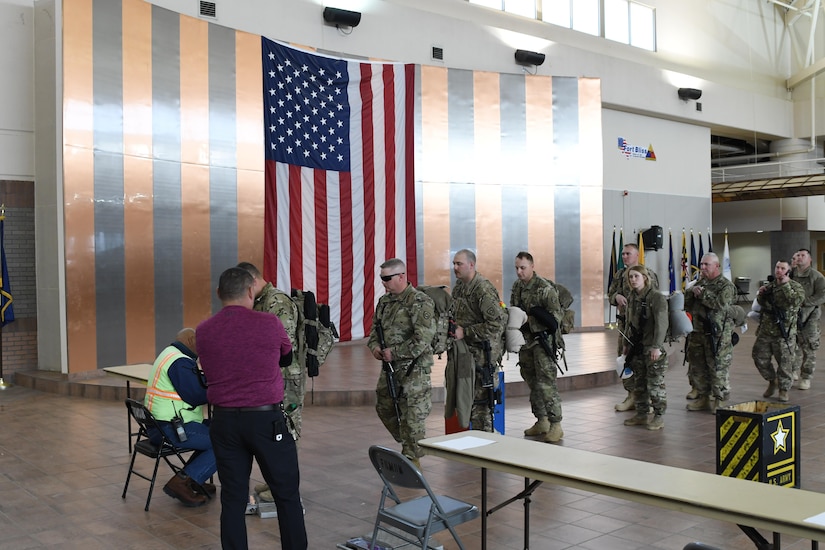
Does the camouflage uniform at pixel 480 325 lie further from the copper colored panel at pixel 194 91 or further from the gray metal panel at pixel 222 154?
the copper colored panel at pixel 194 91

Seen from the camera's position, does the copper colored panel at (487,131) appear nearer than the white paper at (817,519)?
No

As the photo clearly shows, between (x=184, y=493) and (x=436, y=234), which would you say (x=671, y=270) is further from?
(x=184, y=493)

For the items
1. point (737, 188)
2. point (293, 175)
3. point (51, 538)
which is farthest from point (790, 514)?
point (737, 188)

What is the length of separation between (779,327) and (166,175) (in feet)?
29.4

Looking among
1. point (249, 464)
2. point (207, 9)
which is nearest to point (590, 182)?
point (207, 9)

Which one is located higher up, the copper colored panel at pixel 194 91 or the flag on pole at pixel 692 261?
the copper colored panel at pixel 194 91

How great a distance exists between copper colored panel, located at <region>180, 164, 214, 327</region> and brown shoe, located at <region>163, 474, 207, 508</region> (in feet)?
22.8

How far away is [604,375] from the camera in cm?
1074

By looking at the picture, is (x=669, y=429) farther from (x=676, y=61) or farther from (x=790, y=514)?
(x=676, y=61)

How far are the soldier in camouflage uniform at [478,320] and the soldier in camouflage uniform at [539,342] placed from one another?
63cm

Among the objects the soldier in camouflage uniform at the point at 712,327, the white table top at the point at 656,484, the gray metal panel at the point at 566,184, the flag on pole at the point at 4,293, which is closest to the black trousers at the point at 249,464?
the white table top at the point at 656,484

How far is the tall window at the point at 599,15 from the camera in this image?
59.5 feet

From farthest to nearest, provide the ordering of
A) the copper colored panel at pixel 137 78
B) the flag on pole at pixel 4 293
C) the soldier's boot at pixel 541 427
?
the copper colored panel at pixel 137 78 → the flag on pole at pixel 4 293 → the soldier's boot at pixel 541 427

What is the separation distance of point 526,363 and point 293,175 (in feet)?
24.8
